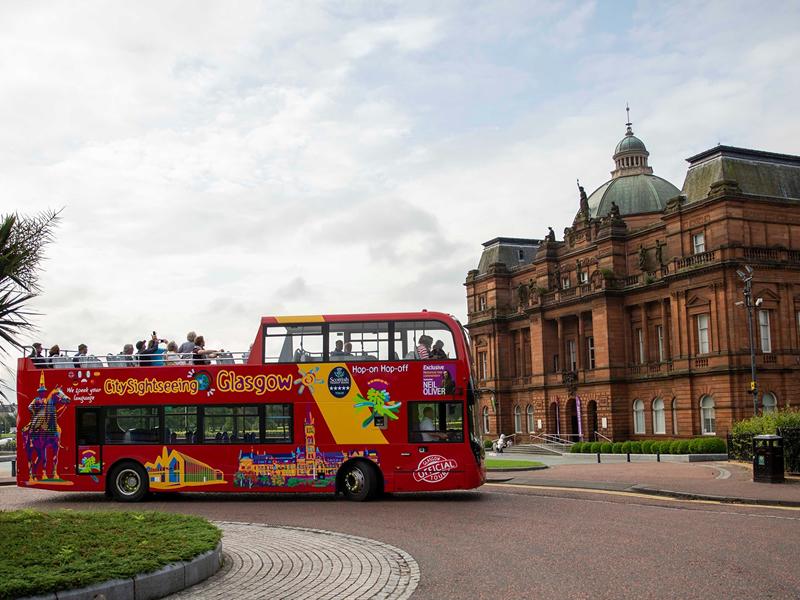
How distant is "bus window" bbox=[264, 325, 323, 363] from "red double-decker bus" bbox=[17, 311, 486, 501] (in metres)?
0.02

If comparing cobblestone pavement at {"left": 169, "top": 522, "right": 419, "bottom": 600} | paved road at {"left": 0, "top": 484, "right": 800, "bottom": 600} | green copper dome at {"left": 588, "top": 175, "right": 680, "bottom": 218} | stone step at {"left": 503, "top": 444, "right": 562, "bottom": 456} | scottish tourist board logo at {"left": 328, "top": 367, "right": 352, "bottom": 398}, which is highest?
green copper dome at {"left": 588, "top": 175, "right": 680, "bottom": 218}

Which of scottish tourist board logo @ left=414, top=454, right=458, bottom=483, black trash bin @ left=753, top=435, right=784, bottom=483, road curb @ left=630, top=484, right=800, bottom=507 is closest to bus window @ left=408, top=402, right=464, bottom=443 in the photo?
scottish tourist board logo @ left=414, top=454, right=458, bottom=483

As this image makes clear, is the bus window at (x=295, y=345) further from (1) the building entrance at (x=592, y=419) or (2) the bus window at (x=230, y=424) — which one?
(1) the building entrance at (x=592, y=419)

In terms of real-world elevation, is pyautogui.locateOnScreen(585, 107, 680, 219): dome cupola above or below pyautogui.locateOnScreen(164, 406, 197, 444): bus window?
above

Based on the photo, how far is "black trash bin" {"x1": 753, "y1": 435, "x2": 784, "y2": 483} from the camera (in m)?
22.6

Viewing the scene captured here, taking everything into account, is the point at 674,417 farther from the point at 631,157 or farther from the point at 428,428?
the point at 428,428

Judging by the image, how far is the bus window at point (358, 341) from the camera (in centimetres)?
1964

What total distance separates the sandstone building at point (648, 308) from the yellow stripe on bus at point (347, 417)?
36.0 meters

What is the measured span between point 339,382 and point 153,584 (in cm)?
1107

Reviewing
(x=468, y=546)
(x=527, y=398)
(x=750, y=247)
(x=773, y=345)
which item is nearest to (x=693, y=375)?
(x=773, y=345)

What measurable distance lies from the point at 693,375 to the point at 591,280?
1377 cm

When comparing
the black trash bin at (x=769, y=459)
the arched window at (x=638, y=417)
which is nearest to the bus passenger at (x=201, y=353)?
the black trash bin at (x=769, y=459)

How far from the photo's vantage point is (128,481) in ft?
66.9

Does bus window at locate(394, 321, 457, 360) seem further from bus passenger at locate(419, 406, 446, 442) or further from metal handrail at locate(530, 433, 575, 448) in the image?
metal handrail at locate(530, 433, 575, 448)
